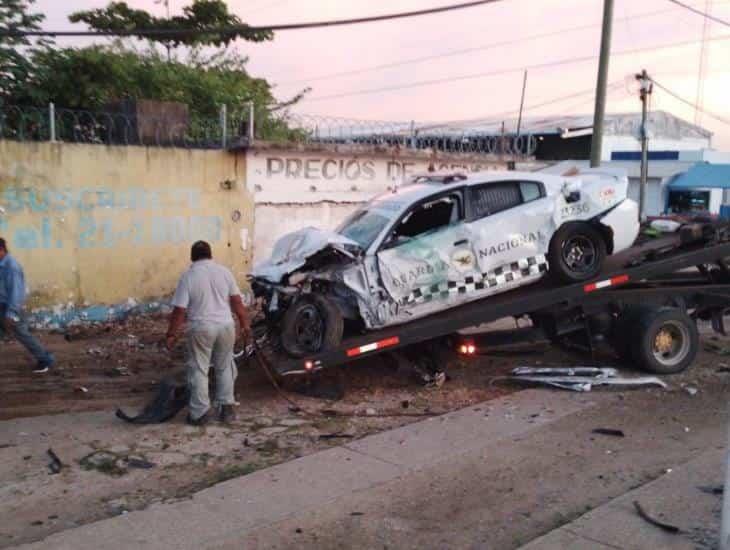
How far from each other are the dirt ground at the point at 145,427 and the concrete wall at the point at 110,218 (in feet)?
3.49

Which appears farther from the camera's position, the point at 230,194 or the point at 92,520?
the point at 230,194

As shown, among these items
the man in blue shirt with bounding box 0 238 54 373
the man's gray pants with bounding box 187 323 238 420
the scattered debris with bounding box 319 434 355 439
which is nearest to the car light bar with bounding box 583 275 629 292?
the scattered debris with bounding box 319 434 355 439

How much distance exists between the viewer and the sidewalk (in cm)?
449

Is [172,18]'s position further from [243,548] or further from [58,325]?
[243,548]

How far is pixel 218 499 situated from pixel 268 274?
9.38 ft

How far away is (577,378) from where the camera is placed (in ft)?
28.0

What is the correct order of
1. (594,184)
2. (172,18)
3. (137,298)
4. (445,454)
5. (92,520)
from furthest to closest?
(172,18), (137,298), (594,184), (445,454), (92,520)

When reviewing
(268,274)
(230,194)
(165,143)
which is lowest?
(268,274)

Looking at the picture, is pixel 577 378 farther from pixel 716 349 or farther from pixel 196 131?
pixel 196 131

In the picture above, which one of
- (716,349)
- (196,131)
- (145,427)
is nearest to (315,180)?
(196,131)

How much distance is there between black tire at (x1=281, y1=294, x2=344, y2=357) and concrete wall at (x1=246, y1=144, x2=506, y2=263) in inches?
228

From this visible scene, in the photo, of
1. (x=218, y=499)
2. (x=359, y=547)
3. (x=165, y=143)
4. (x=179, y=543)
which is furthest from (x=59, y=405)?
(x=165, y=143)

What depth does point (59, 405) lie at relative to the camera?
7.88 m

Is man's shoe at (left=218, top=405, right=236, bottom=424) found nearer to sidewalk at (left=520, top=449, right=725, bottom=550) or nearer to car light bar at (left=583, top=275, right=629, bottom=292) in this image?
sidewalk at (left=520, top=449, right=725, bottom=550)
